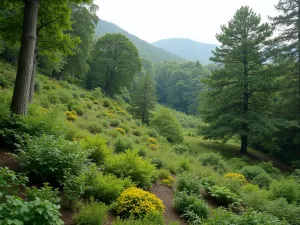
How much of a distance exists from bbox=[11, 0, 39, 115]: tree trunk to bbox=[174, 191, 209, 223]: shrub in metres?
5.47

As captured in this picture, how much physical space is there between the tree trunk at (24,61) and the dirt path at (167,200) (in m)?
4.91

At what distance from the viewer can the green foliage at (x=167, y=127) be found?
1973 cm

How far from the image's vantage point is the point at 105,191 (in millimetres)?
5402

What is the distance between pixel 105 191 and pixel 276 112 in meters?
18.9

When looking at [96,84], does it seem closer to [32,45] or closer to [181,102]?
[32,45]

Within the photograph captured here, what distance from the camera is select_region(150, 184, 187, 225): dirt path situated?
19.4 ft

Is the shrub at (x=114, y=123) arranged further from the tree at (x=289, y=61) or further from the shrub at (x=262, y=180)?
the tree at (x=289, y=61)

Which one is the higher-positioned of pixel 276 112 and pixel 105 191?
pixel 276 112

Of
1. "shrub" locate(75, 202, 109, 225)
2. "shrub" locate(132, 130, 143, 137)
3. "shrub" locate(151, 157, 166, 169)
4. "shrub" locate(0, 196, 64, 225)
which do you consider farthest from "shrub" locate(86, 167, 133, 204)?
"shrub" locate(132, 130, 143, 137)

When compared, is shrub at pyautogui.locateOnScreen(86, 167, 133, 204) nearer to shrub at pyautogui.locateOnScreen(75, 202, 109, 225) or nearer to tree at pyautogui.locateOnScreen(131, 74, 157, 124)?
shrub at pyautogui.locateOnScreen(75, 202, 109, 225)

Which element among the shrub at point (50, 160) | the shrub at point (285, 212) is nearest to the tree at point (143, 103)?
the shrub at point (285, 212)

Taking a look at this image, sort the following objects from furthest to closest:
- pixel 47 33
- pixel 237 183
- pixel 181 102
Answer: pixel 181 102 < pixel 47 33 < pixel 237 183

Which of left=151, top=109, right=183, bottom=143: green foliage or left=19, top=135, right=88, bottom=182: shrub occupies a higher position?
left=19, top=135, right=88, bottom=182: shrub

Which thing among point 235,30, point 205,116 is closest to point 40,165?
point 205,116
